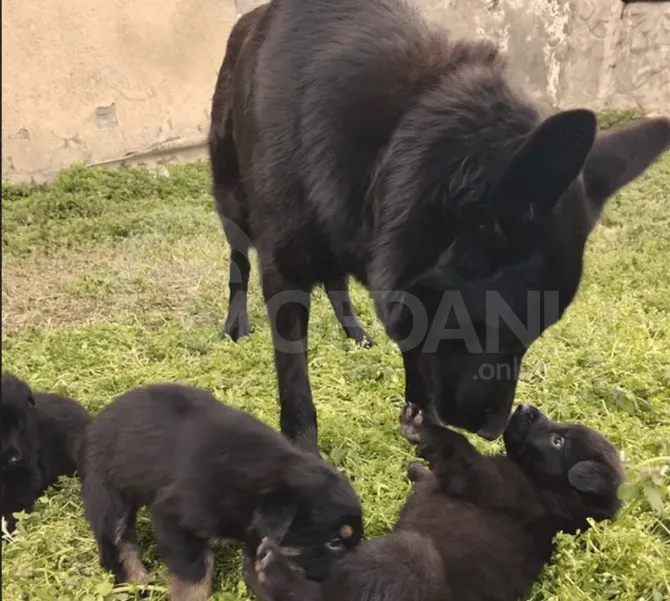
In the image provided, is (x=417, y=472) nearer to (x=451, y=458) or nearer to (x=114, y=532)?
(x=451, y=458)

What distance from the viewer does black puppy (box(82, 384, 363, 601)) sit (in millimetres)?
1762

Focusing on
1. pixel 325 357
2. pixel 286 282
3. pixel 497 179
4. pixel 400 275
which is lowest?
pixel 325 357

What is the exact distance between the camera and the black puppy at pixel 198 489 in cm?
176

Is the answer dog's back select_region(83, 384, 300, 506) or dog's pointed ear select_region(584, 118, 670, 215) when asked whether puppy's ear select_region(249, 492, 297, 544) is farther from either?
dog's pointed ear select_region(584, 118, 670, 215)

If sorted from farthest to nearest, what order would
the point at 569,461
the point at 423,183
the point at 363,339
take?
the point at 363,339 → the point at 569,461 → the point at 423,183

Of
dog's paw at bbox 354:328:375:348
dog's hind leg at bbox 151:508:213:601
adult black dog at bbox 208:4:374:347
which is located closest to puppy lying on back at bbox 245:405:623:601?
dog's hind leg at bbox 151:508:213:601

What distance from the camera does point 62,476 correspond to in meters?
2.45

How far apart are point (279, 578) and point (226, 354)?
1643 mm

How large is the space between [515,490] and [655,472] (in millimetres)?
388

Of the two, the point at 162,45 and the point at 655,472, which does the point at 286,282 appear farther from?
the point at 162,45

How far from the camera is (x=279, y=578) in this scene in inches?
67.7

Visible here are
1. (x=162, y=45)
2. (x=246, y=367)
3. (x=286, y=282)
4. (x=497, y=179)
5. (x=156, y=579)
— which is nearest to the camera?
(x=497, y=179)

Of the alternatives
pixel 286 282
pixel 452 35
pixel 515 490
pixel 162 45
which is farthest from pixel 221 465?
pixel 162 45

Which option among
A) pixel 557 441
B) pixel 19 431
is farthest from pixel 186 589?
pixel 557 441
